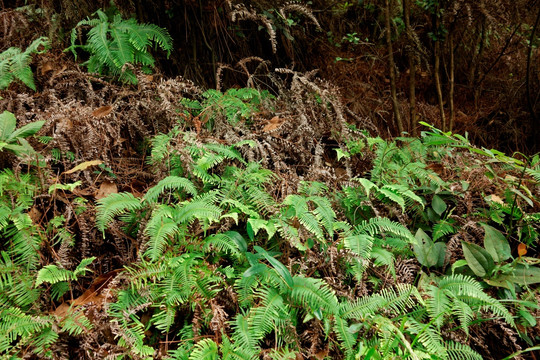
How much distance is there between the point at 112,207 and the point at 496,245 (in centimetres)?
237

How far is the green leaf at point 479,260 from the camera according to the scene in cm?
224

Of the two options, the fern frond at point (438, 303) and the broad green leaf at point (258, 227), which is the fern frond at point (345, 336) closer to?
the fern frond at point (438, 303)

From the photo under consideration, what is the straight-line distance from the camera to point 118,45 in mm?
3037

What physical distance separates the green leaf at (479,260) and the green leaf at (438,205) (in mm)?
272

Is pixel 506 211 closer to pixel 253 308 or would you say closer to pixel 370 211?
pixel 370 211

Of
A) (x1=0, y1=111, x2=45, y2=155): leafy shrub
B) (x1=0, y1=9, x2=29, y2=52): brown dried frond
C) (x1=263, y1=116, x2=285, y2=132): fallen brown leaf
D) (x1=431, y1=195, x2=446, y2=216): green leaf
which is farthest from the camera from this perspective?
(x1=0, y1=9, x2=29, y2=52): brown dried frond

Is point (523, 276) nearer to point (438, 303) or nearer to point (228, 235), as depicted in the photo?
point (438, 303)

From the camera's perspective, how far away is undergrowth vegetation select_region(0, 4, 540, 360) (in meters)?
1.78

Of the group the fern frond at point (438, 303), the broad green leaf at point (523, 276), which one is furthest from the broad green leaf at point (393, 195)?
the broad green leaf at point (523, 276)

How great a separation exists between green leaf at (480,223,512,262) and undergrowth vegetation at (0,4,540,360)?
14mm

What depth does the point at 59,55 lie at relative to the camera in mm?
3252

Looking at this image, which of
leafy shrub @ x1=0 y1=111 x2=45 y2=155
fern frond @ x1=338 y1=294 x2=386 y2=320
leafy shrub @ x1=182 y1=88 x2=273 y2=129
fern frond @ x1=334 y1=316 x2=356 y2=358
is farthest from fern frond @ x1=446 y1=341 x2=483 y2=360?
leafy shrub @ x1=0 y1=111 x2=45 y2=155

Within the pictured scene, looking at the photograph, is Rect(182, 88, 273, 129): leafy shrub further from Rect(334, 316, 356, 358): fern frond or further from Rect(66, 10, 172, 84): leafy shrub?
Rect(334, 316, 356, 358): fern frond

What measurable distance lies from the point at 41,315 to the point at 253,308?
3.38ft
